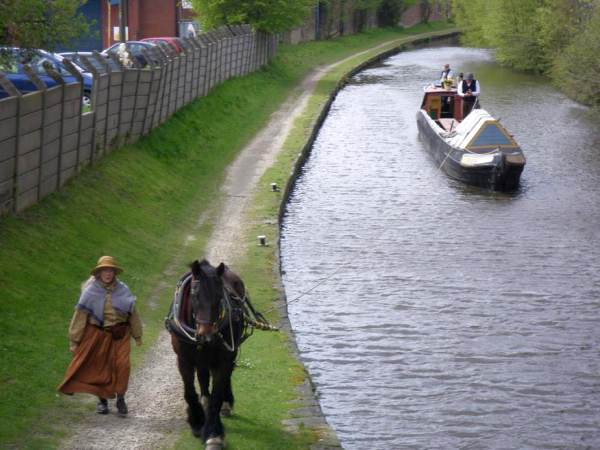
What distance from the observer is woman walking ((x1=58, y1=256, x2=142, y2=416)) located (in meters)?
11.9

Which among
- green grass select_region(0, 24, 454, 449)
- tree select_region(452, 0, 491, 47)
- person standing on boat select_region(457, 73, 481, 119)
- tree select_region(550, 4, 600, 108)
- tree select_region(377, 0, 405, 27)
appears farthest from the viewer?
tree select_region(377, 0, 405, 27)

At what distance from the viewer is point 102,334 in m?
12.1

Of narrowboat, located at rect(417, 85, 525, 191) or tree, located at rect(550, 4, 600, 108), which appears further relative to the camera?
→ tree, located at rect(550, 4, 600, 108)

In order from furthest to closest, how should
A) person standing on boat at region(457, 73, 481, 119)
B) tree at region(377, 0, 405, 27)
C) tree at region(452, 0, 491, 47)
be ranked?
tree at region(377, 0, 405, 27)
tree at region(452, 0, 491, 47)
person standing on boat at region(457, 73, 481, 119)

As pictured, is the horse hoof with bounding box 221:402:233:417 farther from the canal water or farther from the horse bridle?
the canal water

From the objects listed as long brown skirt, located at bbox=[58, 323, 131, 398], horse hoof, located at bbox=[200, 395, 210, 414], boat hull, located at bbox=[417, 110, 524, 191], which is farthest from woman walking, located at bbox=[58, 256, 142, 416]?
boat hull, located at bbox=[417, 110, 524, 191]

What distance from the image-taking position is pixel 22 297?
1614 cm

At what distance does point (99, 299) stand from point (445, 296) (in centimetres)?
1075

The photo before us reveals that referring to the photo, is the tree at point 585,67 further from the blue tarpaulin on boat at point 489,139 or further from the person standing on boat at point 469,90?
the blue tarpaulin on boat at point 489,139

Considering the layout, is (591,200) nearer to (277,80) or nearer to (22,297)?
(22,297)

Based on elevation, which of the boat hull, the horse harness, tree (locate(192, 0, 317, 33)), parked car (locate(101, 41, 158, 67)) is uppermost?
tree (locate(192, 0, 317, 33))

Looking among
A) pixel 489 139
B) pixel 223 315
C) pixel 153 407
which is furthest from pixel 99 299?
pixel 489 139

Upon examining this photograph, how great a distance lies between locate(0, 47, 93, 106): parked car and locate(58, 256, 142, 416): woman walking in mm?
9261

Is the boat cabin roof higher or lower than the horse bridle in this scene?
lower
